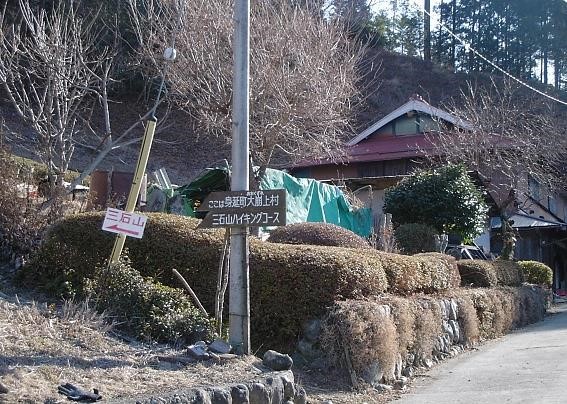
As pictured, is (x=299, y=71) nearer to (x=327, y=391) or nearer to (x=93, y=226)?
(x=93, y=226)

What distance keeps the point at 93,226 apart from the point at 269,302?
282 centimetres

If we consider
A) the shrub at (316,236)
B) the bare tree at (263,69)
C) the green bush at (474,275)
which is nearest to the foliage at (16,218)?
the shrub at (316,236)

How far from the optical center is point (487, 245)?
29.3 m

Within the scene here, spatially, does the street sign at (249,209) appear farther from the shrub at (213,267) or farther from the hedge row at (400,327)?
the hedge row at (400,327)

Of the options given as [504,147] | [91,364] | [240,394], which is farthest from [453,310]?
[504,147]

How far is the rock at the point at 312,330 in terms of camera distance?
9.79 m

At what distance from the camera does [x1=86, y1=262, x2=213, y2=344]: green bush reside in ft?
29.1

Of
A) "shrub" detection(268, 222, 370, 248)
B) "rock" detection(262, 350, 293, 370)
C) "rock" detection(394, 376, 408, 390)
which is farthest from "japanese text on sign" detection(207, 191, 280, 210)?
"shrub" detection(268, 222, 370, 248)

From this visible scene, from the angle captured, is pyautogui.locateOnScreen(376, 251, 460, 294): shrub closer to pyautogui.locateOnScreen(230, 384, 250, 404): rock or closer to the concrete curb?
the concrete curb

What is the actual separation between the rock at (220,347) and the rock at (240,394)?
121 cm

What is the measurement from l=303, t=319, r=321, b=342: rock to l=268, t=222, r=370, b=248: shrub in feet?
11.4

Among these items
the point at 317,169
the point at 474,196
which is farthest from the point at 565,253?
the point at 474,196

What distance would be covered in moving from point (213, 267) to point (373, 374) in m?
2.56

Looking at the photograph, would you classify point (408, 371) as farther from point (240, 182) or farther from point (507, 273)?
point (507, 273)
